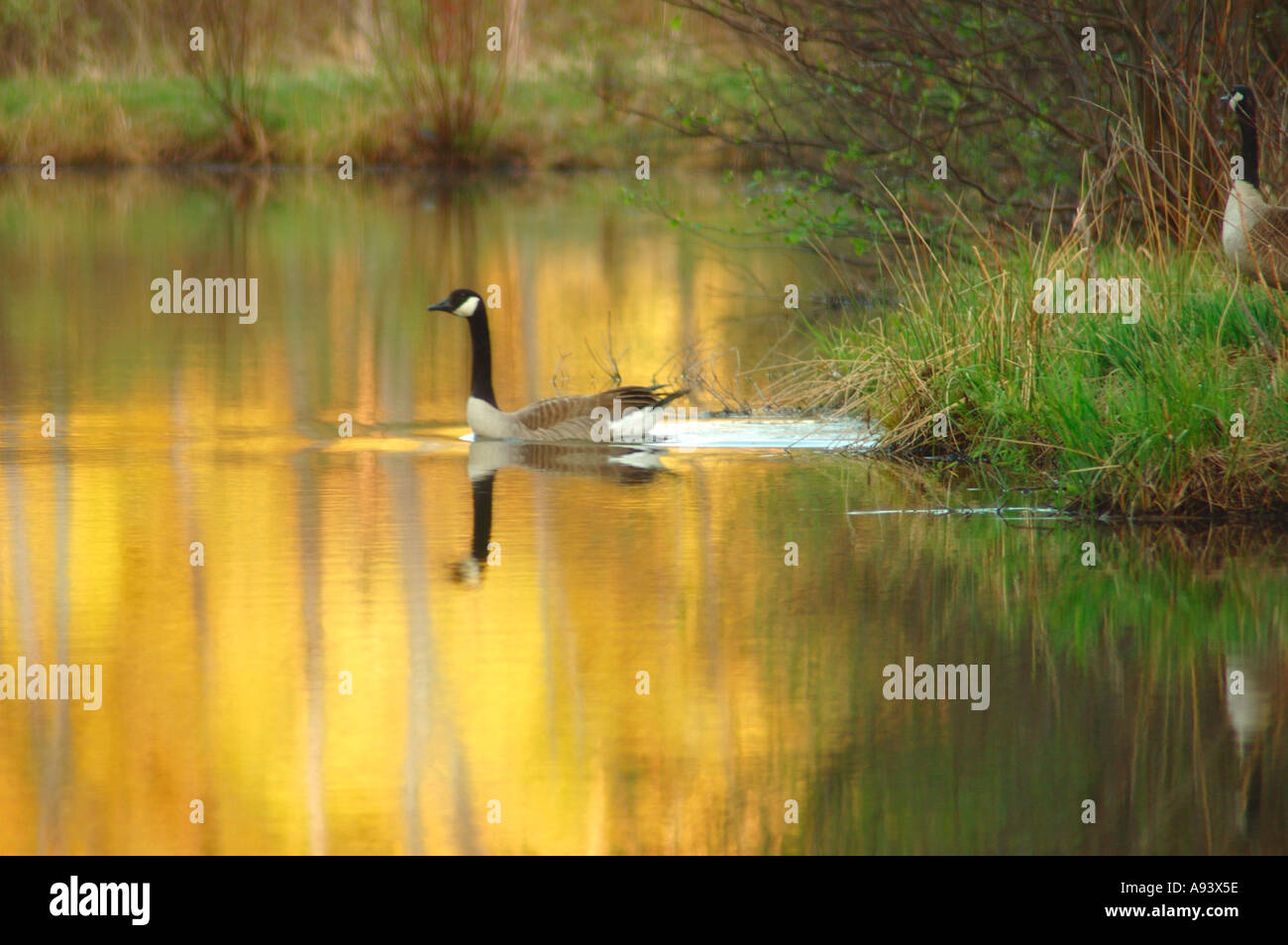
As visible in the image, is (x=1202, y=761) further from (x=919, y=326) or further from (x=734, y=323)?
(x=734, y=323)

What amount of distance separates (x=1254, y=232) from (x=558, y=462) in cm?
396

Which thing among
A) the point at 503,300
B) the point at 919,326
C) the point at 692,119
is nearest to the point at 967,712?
the point at 919,326

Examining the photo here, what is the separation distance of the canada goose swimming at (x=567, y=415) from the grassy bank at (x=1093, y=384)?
4.32 ft

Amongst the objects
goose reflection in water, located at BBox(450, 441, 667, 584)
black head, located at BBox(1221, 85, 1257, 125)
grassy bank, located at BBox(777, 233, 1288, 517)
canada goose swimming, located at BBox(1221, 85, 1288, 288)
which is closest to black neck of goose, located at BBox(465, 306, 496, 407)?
goose reflection in water, located at BBox(450, 441, 667, 584)

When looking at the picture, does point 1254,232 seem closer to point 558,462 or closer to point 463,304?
point 558,462

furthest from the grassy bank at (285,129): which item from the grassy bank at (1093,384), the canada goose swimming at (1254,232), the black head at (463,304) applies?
the canada goose swimming at (1254,232)

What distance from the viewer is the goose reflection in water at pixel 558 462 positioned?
1071cm

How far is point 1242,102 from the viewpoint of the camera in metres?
12.6

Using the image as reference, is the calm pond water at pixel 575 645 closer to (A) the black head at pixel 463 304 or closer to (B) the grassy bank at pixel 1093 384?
(B) the grassy bank at pixel 1093 384

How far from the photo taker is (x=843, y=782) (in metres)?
5.88

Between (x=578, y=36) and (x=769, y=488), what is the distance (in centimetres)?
3673

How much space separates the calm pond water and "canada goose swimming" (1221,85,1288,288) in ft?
6.64

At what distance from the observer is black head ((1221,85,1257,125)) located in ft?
40.4

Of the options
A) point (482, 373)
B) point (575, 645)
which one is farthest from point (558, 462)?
point (575, 645)
